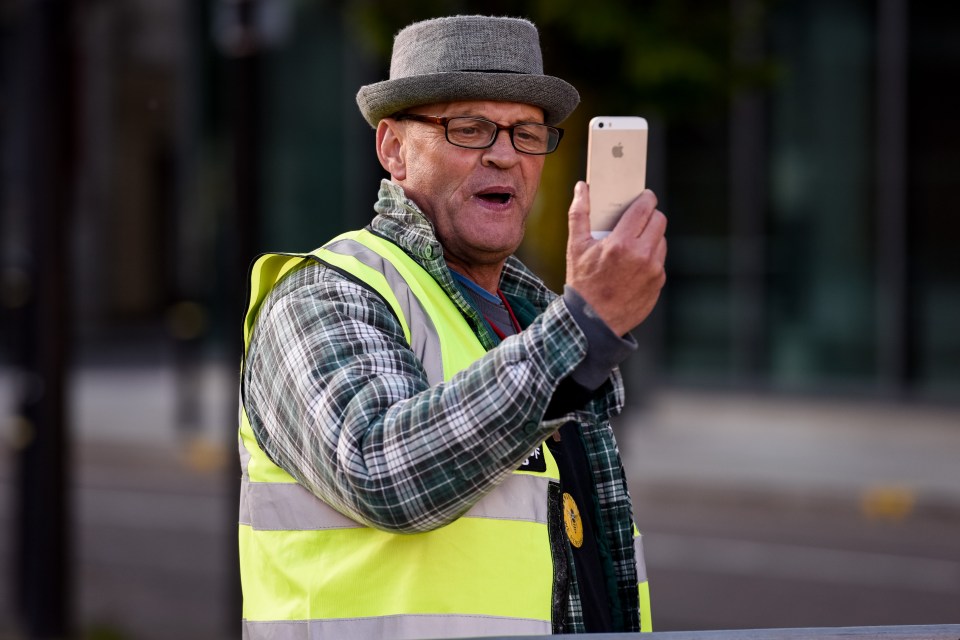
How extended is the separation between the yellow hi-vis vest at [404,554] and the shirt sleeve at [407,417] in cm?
8

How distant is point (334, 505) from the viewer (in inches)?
75.2

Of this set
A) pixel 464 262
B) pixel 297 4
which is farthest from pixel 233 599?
pixel 297 4

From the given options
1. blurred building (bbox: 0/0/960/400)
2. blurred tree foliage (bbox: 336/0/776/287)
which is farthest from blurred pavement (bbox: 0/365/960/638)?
blurred tree foliage (bbox: 336/0/776/287)

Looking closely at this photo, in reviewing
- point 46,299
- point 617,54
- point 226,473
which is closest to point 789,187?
point 226,473

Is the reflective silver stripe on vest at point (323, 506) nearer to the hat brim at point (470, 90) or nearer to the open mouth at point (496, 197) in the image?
the open mouth at point (496, 197)

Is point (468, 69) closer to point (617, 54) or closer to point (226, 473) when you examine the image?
point (617, 54)

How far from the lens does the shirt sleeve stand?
69.6 inches

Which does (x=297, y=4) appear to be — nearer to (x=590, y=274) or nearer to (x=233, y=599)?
(x=233, y=599)

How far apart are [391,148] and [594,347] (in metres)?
0.67

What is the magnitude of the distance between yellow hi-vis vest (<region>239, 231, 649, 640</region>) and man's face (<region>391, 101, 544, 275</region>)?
13 centimetres

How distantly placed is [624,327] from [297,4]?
1645cm

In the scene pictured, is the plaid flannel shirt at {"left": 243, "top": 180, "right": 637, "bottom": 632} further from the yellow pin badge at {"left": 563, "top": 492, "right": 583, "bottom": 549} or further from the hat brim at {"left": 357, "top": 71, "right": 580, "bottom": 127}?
the hat brim at {"left": 357, "top": 71, "right": 580, "bottom": 127}

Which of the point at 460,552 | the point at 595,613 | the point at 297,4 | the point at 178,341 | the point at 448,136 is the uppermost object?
the point at 297,4

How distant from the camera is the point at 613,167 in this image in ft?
6.31
